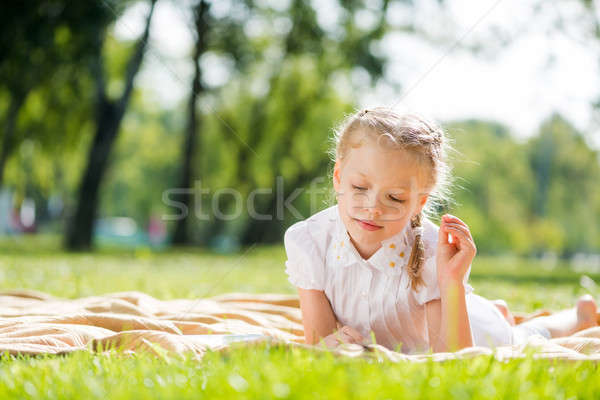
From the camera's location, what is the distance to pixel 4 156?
15.5 metres

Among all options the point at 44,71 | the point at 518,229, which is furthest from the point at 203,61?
the point at 518,229

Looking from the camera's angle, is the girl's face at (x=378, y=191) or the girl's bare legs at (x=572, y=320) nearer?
the girl's face at (x=378, y=191)

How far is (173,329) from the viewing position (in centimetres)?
291

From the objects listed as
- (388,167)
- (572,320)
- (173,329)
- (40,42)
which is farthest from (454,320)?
(40,42)

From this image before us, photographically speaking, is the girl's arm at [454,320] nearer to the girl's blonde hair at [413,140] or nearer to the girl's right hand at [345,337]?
the girl's blonde hair at [413,140]

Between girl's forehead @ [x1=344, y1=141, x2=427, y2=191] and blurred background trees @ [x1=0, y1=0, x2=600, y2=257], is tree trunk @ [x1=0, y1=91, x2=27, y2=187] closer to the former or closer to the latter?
blurred background trees @ [x1=0, y1=0, x2=600, y2=257]

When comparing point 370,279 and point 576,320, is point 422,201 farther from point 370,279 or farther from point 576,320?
point 576,320

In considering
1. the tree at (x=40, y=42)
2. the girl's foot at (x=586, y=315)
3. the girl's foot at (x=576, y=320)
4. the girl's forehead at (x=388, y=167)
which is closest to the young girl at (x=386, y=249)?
the girl's forehead at (x=388, y=167)

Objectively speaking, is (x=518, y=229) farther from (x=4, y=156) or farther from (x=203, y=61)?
(x=4, y=156)

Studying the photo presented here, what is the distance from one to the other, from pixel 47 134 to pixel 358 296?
18499 millimetres

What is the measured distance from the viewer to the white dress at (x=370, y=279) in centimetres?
272

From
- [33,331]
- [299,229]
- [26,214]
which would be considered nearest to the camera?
[33,331]

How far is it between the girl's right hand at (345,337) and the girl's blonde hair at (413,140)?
13.5 inches

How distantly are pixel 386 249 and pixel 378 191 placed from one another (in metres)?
0.32
